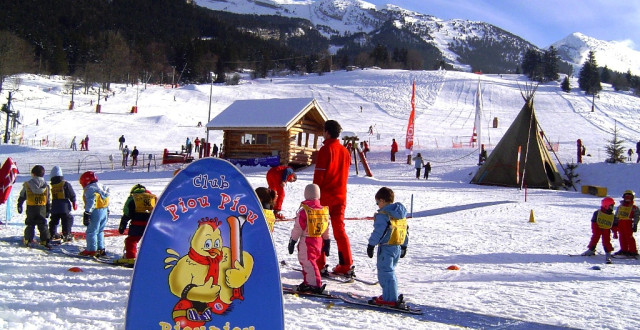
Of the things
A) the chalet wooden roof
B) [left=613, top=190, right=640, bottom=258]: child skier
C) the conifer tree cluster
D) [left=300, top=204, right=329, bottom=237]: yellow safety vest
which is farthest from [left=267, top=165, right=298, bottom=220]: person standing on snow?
the conifer tree cluster

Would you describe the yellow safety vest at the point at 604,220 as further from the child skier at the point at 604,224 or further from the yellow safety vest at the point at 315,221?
the yellow safety vest at the point at 315,221

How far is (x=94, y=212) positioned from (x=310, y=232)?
11.7ft

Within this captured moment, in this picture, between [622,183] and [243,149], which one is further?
[243,149]

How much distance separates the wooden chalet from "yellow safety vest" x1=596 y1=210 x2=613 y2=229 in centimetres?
1811

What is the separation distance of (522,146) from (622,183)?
4.45 metres

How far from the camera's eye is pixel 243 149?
27.5m

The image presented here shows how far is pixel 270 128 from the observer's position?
25.6 meters

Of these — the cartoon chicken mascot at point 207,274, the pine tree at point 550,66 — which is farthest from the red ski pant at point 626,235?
the pine tree at point 550,66

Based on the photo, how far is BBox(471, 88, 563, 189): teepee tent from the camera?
71.0ft

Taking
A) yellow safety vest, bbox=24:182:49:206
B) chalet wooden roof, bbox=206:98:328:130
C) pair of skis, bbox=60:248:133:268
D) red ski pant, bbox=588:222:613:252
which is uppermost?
chalet wooden roof, bbox=206:98:328:130

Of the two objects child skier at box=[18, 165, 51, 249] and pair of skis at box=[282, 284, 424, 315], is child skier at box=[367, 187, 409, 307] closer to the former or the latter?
pair of skis at box=[282, 284, 424, 315]

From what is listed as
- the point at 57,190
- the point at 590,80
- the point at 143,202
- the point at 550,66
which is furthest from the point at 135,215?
the point at 550,66

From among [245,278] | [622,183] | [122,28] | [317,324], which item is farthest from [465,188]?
[122,28]

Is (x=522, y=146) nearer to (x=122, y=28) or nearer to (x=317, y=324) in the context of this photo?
(x=317, y=324)
